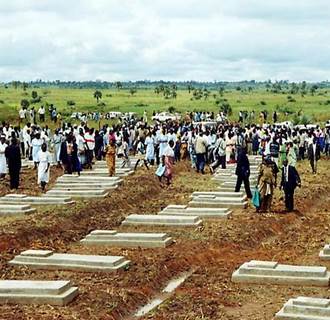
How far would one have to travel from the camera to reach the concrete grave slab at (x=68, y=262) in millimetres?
12711

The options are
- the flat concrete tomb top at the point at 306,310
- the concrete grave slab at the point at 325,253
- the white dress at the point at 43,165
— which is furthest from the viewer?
the white dress at the point at 43,165

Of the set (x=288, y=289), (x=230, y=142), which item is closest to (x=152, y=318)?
(x=288, y=289)

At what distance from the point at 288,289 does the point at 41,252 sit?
4.26m

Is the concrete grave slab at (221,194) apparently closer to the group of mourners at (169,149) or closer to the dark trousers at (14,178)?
the group of mourners at (169,149)

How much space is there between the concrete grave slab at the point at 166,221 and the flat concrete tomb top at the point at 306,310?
6548 mm

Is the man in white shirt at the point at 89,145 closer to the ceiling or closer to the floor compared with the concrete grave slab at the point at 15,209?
closer to the ceiling

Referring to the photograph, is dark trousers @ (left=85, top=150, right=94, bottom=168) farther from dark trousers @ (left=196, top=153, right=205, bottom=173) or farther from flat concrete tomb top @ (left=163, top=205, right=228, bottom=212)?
flat concrete tomb top @ (left=163, top=205, right=228, bottom=212)

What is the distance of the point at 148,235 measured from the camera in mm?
15195

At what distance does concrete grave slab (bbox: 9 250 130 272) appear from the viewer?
12.7m

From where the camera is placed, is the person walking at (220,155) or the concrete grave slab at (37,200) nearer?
the concrete grave slab at (37,200)

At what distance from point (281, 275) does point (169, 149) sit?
11.6 m

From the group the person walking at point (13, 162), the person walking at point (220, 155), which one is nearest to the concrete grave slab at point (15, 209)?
the person walking at point (13, 162)

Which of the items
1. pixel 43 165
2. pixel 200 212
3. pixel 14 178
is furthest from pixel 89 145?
pixel 200 212

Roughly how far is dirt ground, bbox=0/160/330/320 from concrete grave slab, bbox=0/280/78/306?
158 millimetres
